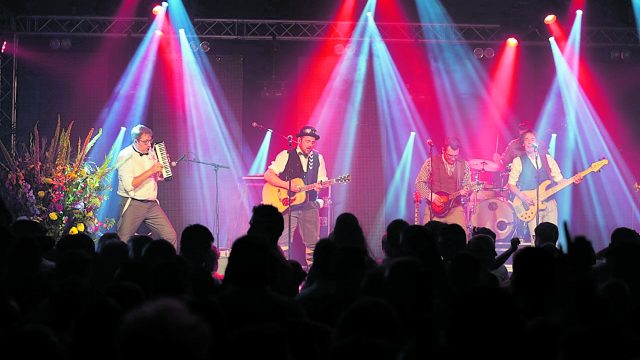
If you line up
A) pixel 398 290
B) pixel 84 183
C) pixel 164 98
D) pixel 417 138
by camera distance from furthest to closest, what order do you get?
→ 1. pixel 417 138
2. pixel 164 98
3. pixel 84 183
4. pixel 398 290

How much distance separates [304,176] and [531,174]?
4141mm

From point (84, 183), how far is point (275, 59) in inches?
213

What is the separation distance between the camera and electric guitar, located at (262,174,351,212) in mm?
14211

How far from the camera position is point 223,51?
52.4 feet

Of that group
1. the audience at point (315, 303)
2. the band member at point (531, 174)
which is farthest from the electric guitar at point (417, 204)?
the audience at point (315, 303)

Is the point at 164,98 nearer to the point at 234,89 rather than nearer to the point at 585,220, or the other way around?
the point at 234,89

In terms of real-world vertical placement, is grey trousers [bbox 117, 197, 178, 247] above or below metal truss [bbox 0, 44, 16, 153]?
below

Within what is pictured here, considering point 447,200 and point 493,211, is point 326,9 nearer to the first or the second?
point 447,200

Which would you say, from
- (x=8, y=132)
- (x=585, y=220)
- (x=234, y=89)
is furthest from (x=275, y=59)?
(x=585, y=220)

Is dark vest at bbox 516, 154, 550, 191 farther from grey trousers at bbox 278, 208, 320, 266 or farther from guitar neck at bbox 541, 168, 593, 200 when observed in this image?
grey trousers at bbox 278, 208, 320, 266

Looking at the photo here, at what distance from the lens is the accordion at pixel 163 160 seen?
13245mm

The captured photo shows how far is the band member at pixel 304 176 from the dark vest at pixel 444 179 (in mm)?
1994

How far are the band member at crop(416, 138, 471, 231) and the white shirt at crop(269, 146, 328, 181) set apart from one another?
5.84 ft

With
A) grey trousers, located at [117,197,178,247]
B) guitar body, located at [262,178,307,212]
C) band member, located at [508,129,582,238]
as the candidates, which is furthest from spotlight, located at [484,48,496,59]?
grey trousers, located at [117,197,178,247]
